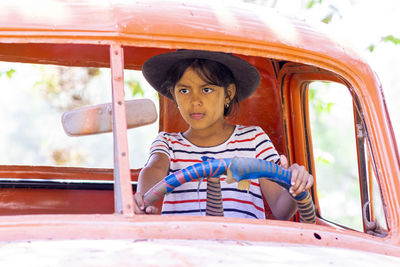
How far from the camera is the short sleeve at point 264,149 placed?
9.16ft

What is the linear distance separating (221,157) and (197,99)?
0.29 meters

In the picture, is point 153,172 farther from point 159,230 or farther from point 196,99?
point 159,230

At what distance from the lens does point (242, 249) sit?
5.14ft

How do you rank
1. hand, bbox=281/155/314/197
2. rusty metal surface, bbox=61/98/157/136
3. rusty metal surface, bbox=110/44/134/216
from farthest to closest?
hand, bbox=281/155/314/197 < rusty metal surface, bbox=61/98/157/136 < rusty metal surface, bbox=110/44/134/216

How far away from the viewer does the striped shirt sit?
108 inches

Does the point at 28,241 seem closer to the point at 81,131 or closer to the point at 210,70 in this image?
the point at 81,131

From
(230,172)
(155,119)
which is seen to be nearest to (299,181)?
(230,172)

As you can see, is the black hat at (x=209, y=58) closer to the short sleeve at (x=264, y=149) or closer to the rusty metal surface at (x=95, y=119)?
the short sleeve at (x=264, y=149)

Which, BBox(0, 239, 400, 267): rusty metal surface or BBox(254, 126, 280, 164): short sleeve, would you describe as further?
BBox(254, 126, 280, 164): short sleeve

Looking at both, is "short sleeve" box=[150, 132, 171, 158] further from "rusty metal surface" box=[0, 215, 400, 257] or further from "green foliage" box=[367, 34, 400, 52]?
"green foliage" box=[367, 34, 400, 52]

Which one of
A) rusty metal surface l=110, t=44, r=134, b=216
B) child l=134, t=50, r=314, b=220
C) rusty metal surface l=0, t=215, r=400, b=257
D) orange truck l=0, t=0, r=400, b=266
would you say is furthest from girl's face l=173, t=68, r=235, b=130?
rusty metal surface l=0, t=215, r=400, b=257

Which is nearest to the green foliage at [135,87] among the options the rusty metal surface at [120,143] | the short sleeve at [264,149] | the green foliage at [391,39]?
the short sleeve at [264,149]

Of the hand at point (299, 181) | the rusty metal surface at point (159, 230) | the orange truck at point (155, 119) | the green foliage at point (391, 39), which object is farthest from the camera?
the green foliage at point (391, 39)

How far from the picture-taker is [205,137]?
2930 millimetres
